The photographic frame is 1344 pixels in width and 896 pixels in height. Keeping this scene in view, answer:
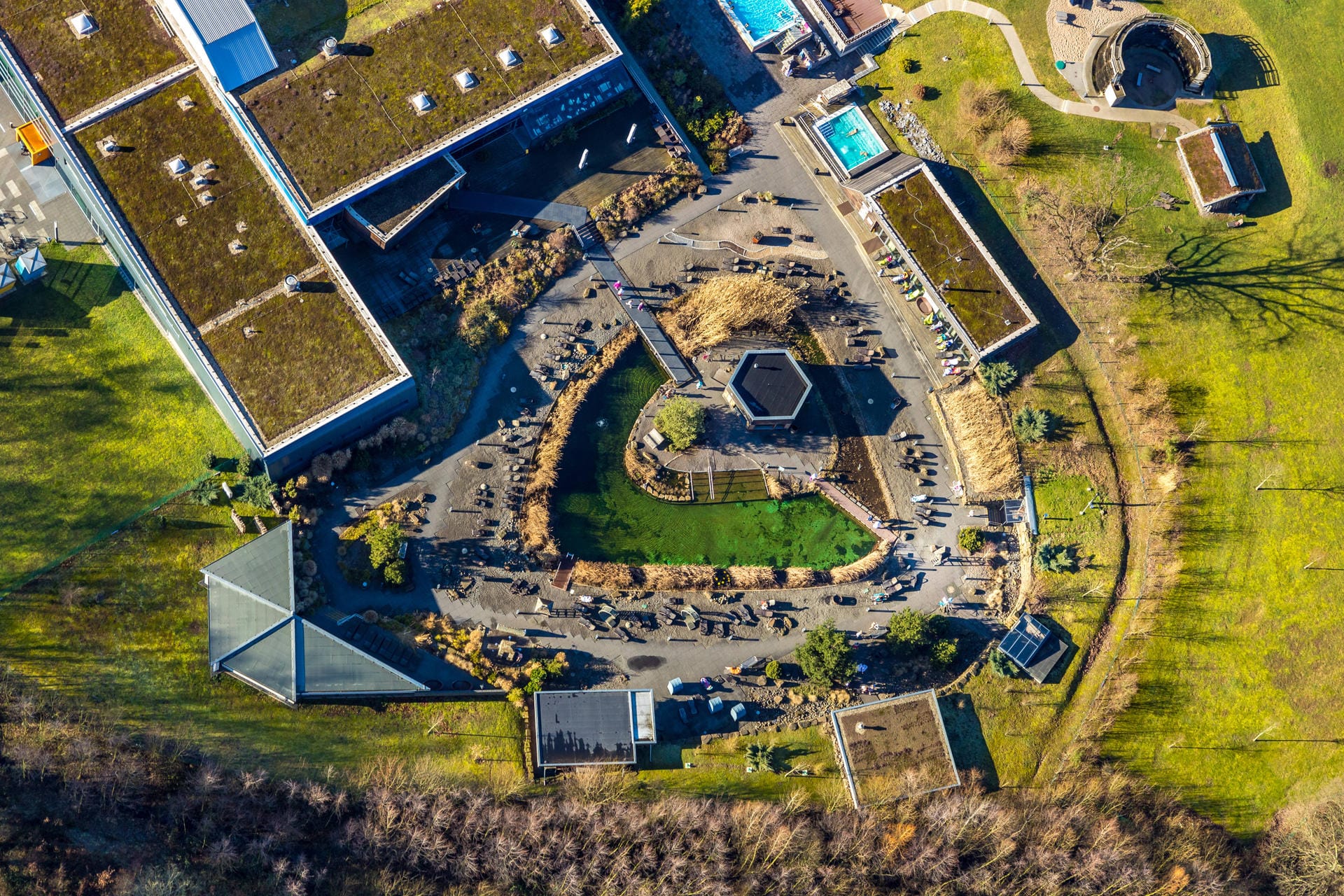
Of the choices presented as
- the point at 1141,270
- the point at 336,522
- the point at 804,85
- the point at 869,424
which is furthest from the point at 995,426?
the point at 336,522

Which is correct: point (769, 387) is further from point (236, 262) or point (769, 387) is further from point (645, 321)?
point (236, 262)

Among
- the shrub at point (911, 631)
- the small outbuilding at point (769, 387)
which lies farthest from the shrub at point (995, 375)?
the shrub at point (911, 631)

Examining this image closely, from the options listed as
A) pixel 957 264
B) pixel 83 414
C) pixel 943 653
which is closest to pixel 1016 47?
pixel 957 264

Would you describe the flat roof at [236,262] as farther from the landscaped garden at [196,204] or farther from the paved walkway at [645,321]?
the paved walkway at [645,321]

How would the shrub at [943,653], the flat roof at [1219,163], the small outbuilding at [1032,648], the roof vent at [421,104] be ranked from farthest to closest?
the flat roof at [1219,163] → the small outbuilding at [1032,648] → the shrub at [943,653] → the roof vent at [421,104]

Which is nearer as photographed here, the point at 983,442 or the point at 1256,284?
the point at 983,442

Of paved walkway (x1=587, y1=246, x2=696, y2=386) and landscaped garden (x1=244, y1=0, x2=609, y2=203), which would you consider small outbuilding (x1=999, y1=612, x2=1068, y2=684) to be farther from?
landscaped garden (x1=244, y1=0, x2=609, y2=203)
